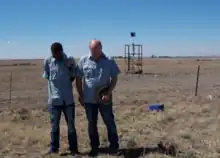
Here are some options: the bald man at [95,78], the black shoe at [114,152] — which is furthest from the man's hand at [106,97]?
the black shoe at [114,152]

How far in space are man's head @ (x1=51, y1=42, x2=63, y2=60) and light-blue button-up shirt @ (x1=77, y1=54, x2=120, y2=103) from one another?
361mm

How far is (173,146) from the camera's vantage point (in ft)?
22.6

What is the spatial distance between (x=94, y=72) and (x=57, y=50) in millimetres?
680

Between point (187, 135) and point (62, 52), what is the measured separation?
10.9ft

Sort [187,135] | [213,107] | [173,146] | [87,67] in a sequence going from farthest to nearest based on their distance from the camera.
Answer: [213,107]
[187,135]
[173,146]
[87,67]

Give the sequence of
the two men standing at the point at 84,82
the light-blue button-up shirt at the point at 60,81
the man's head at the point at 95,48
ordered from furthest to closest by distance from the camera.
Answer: the light-blue button-up shirt at the point at 60,81 < the two men standing at the point at 84,82 < the man's head at the point at 95,48

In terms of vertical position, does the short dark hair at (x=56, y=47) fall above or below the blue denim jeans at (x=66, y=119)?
above

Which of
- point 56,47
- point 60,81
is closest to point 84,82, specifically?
point 60,81

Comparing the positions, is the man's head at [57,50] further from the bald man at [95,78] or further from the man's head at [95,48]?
the man's head at [95,48]

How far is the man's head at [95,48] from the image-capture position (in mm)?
6059

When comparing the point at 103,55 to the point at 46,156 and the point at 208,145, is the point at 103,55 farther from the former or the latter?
the point at 208,145

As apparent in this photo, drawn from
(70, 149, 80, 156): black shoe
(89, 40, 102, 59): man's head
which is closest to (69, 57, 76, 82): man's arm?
(89, 40, 102, 59): man's head

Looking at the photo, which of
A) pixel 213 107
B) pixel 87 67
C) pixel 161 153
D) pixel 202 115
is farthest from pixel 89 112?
pixel 213 107

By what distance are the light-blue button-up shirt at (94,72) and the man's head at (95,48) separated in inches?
4.1
